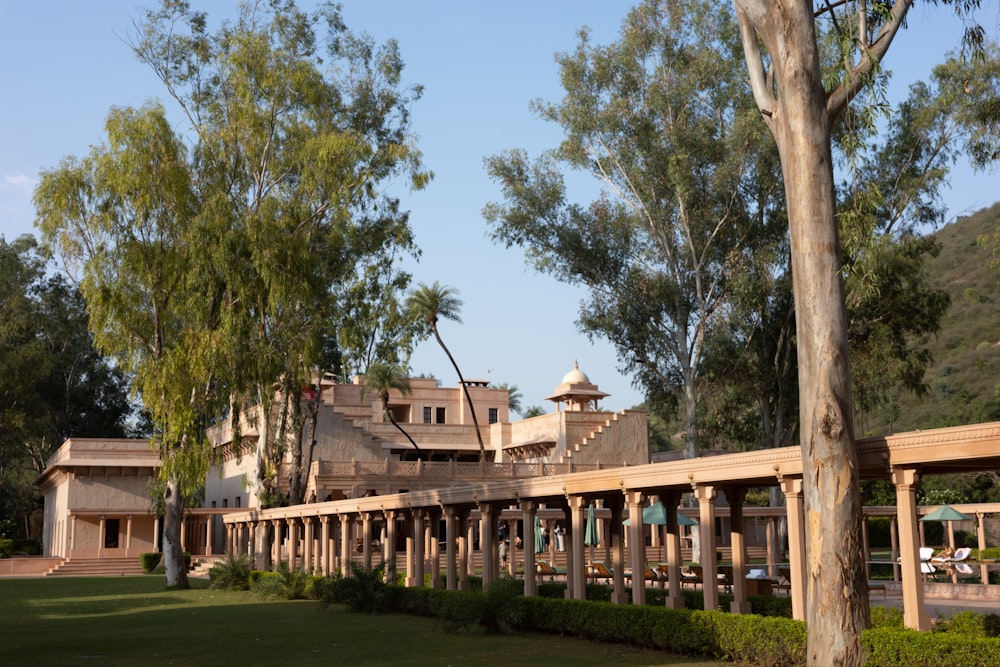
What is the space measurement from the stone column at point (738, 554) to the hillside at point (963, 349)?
43.3m

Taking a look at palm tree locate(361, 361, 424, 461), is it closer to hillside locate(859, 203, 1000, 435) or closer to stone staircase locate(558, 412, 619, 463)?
stone staircase locate(558, 412, 619, 463)

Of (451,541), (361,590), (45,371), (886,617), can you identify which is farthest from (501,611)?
(45,371)

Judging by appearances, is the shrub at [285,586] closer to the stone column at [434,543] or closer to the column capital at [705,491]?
the stone column at [434,543]

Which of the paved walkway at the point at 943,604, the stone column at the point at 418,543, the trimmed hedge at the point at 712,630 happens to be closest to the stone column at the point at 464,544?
the stone column at the point at 418,543

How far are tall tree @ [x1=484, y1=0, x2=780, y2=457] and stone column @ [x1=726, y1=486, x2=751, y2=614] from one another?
68.5ft

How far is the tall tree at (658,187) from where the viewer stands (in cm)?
3769

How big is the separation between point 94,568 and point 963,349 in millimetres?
65581

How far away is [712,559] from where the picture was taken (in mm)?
15773

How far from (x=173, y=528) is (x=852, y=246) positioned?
82.8 ft

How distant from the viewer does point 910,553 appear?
1255cm

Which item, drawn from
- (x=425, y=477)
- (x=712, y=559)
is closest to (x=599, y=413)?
(x=425, y=477)

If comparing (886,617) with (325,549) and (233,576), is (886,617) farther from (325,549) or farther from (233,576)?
(233,576)

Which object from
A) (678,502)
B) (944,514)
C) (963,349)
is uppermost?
(963,349)

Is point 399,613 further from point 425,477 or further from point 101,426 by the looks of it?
point 101,426
